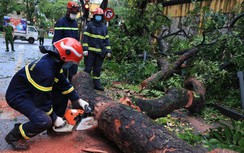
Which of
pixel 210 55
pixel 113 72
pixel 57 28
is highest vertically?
pixel 57 28

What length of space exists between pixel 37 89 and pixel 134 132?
1175mm

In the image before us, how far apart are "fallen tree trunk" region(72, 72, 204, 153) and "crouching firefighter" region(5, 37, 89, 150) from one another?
2.22ft

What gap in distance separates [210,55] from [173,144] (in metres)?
4.69

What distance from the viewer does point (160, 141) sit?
2.69 meters

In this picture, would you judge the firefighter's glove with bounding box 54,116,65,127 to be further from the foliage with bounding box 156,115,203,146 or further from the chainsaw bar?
the foliage with bounding box 156,115,203,146

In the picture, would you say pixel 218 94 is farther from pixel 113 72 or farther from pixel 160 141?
pixel 160 141

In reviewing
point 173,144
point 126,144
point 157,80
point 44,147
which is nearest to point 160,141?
point 173,144

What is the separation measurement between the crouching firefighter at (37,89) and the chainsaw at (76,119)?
237 millimetres

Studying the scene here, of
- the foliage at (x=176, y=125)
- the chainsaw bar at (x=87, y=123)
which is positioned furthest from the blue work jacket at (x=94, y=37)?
the chainsaw bar at (x=87, y=123)

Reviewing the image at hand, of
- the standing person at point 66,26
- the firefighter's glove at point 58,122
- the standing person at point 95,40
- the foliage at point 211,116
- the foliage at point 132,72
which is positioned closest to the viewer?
the firefighter's glove at point 58,122

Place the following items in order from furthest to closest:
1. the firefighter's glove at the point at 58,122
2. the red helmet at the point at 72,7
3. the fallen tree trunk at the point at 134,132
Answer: the red helmet at the point at 72,7
the firefighter's glove at the point at 58,122
the fallen tree trunk at the point at 134,132

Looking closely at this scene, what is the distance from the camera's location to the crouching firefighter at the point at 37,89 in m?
3.00

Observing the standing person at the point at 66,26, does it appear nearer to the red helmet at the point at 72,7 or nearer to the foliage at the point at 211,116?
the red helmet at the point at 72,7

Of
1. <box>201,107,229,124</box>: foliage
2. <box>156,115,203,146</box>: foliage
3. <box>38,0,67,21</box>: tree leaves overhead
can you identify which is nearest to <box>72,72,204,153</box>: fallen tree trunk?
<box>156,115,203,146</box>: foliage
